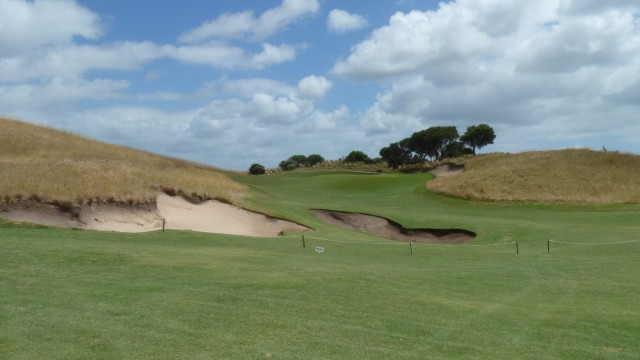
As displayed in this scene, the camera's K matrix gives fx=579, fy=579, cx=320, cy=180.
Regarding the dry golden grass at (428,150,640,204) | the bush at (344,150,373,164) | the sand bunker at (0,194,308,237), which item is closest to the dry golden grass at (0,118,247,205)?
the sand bunker at (0,194,308,237)

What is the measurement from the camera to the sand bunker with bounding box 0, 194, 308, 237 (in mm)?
23078

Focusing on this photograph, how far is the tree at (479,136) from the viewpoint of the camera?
103750 millimetres

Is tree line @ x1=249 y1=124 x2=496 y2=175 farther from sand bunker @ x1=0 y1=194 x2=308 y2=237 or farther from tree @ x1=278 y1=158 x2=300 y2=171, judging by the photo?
sand bunker @ x1=0 y1=194 x2=308 y2=237

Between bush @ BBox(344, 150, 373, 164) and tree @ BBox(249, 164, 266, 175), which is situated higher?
bush @ BBox(344, 150, 373, 164)

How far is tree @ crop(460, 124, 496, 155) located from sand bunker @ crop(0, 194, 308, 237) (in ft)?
264

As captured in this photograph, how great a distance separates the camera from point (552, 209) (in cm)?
4209

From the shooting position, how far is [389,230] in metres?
33.7

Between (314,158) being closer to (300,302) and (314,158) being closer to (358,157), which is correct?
(358,157)

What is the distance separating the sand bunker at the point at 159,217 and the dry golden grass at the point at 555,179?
23.4m

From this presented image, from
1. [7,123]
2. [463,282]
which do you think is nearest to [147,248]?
[463,282]

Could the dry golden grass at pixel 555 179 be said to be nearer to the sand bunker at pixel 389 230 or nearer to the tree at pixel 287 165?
the sand bunker at pixel 389 230

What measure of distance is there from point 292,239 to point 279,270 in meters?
10.5

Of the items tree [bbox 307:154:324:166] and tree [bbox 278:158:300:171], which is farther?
tree [bbox 307:154:324:166]

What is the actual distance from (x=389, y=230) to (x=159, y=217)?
13168mm
